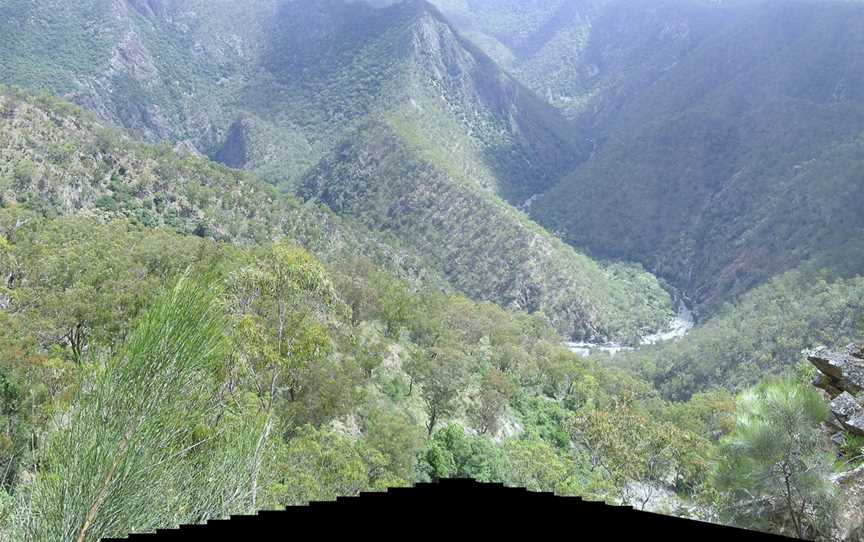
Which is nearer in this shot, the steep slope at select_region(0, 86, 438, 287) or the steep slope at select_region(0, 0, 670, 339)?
the steep slope at select_region(0, 86, 438, 287)

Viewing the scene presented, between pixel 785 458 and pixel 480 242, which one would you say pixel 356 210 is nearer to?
pixel 480 242

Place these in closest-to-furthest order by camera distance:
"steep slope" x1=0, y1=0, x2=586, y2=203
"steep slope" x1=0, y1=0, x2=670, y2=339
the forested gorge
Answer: the forested gorge
"steep slope" x1=0, y1=0, x2=670, y2=339
"steep slope" x1=0, y1=0, x2=586, y2=203

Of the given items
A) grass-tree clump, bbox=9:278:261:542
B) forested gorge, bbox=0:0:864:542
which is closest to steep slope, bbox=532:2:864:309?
forested gorge, bbox=0:0:864:542

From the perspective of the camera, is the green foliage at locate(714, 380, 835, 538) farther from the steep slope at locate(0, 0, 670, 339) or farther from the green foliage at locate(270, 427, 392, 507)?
the steep slope at locate(0, 0, 670, 339)

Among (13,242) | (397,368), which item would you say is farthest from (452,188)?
(13,242)

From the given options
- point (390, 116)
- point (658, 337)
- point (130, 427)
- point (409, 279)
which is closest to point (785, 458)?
point (130, 427)

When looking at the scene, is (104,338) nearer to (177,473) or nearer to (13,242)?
(13,242)
